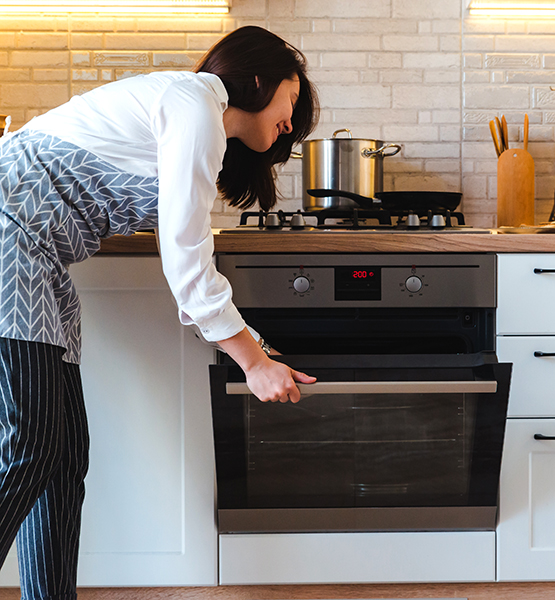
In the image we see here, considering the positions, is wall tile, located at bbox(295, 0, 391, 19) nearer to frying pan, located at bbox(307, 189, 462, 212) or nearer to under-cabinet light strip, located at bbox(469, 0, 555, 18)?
under-cabinet light strip, located at bbox(469, 0, 555, 18)

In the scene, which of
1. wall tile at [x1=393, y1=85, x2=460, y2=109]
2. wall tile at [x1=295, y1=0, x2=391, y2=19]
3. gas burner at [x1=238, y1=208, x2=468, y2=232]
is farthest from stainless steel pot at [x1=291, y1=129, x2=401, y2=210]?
wall tile at [x1=295, y1=0, x2=391, y2=19]

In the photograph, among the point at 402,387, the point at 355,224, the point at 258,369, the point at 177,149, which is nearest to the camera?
the point at 177,149

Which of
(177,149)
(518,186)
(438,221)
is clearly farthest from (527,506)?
(177,149)

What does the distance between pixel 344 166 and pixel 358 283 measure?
1.72 ft

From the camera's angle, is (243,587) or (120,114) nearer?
(120,114)

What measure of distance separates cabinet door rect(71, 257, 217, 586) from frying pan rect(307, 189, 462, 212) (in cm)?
51

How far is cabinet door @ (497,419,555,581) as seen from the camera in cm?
125

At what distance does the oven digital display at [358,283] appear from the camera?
1224 millimetres

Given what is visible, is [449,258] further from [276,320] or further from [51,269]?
[51,269]

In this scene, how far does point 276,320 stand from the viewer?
1246mm

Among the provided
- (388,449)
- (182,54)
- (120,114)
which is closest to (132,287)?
(120,114)

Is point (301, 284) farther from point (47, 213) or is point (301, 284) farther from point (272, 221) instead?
point (47, 213)

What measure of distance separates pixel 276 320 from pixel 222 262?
166 millimetres

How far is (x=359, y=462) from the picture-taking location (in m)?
1.25
